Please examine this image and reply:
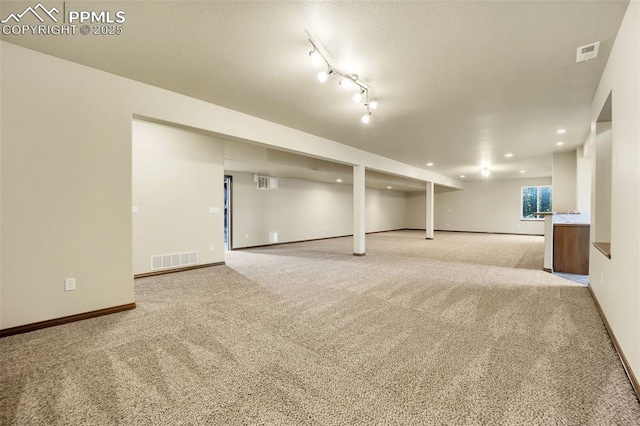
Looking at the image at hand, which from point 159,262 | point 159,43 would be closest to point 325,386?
point 159,43

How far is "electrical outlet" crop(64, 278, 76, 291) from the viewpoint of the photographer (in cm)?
284

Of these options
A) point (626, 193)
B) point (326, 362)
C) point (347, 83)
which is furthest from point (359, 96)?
point (326, 362)

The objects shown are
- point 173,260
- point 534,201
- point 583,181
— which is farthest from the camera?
point 534,201

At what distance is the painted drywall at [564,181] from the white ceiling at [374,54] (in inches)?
124

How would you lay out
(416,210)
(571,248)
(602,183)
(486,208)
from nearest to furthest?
1. (602,183)
2. (571,248)
3. (486,208)
4. (416,210)

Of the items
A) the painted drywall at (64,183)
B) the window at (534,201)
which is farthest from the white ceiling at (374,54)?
the window at (534,201)

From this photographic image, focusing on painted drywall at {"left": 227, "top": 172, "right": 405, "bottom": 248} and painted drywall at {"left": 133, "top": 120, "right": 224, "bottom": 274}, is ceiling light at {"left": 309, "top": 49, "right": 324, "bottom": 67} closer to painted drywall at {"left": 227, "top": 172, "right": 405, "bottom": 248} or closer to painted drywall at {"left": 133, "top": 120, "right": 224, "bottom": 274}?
painted drywall at {"left": 133, "top": 120, "right": 224, "bottom": 274}

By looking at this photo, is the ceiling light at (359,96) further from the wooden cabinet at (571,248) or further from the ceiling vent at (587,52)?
the wooden cabinet at (571,248)

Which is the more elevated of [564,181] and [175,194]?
[564,181]

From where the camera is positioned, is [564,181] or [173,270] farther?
[564,181]

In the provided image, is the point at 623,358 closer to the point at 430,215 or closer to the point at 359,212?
the point at 359,212

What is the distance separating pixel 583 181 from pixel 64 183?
9.31 meters

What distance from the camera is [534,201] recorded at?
12586 millimetres

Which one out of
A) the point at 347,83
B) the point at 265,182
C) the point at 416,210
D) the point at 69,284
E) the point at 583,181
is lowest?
the point at 69,284
